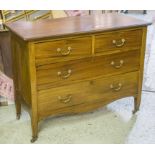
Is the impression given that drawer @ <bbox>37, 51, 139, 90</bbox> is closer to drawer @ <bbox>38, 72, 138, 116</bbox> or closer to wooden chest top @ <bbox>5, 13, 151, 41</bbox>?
drawer @ <bbox>38, 72, 138, 116</bbox>

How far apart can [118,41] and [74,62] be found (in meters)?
0.35

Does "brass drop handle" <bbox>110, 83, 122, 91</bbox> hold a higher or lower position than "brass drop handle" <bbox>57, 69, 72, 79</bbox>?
lower

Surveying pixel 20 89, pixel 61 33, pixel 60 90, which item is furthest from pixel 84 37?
pixel 20 89

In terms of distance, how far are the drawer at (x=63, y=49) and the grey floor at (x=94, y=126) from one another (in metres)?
0.57

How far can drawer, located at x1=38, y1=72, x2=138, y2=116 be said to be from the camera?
6.38 ft

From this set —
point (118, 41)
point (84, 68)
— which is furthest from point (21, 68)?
point (118, 41)

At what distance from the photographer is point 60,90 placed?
1.96 meters

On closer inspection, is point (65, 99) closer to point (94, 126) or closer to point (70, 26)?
point (94, 126)

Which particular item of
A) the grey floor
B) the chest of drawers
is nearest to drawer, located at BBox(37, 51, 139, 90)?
the chest of drawers

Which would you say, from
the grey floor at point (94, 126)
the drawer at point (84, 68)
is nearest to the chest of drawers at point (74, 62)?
the drawer at point (84, 68)

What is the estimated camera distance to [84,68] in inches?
77.5

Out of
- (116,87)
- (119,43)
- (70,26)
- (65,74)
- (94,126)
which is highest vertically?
(70,26)

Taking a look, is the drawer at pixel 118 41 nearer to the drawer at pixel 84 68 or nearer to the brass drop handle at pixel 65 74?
the drawer at pixel 84 68
